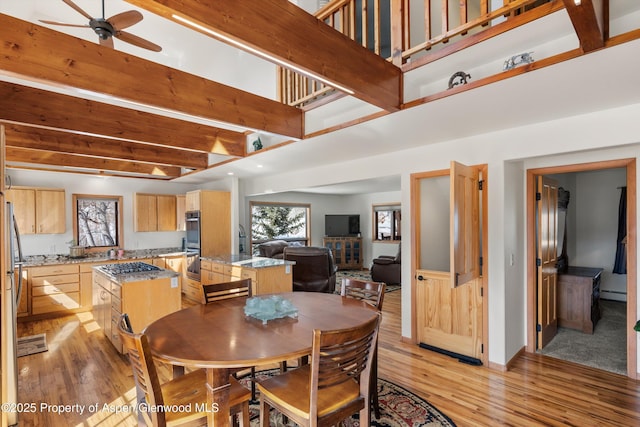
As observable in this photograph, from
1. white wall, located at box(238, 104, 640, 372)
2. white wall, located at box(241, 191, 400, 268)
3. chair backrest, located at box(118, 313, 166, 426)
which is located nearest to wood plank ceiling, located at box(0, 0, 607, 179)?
white wall, located at box(238, 104, 640, 372)

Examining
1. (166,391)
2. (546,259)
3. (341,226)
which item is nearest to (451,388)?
(546,259)

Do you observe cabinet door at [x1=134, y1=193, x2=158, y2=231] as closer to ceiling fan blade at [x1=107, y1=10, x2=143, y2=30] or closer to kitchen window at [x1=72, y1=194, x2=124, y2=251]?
kitchen window at [x1=72, y1=194, x2=124, y2=251]

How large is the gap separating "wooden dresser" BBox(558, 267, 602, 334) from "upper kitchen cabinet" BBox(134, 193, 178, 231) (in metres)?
6.93

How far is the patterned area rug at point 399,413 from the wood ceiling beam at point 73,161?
4231mm

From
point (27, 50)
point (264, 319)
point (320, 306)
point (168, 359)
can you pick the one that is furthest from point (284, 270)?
point (27, 50)

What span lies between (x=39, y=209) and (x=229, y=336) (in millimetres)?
5618

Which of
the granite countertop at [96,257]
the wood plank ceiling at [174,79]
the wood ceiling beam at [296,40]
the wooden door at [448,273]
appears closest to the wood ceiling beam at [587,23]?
the wood plank ceiling at [174,79]

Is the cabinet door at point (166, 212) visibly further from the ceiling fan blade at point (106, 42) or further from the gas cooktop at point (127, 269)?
the ceiling fan blade at point (106, 42)

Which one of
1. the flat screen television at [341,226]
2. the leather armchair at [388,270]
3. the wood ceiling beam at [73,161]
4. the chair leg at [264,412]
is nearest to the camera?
the chair leg at [264,412]

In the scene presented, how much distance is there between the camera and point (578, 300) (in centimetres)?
427

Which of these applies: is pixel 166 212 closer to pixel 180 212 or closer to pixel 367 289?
pixel 180 212

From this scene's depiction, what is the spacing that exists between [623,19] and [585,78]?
35 cm

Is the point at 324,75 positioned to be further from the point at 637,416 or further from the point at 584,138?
the point at 637,416

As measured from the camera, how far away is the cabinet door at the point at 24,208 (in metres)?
5.24
